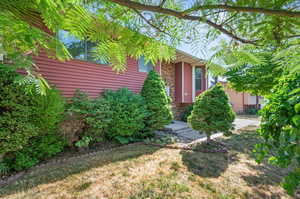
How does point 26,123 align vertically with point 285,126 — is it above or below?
below

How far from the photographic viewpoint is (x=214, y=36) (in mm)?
941

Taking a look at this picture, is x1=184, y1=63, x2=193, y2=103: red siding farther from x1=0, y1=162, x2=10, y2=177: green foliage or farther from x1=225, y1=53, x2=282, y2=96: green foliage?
x1=0, y1=162, x2=10, y2=177: green foliage

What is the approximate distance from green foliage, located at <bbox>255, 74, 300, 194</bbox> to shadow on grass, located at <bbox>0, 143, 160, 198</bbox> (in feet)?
10.4

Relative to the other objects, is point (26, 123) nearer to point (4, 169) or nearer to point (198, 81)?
point (4, 169)

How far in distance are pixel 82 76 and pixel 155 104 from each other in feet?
9.56

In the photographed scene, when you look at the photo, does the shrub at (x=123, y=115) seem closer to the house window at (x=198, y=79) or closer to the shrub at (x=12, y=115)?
the shrub at (x=12, y=115)

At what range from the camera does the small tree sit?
4375 millimetres

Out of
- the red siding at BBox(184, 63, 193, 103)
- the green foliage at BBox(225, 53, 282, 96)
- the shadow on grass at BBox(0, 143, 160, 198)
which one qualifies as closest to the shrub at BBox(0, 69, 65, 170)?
the shadow on grass at BBox(0, 143, 160, 198)

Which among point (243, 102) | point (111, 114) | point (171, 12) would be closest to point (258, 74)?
point (171, 12)

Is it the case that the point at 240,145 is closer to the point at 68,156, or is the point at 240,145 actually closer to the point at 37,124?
the point at 68,156

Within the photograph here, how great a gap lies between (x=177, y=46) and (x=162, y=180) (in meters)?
2.55

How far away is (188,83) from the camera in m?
9.14

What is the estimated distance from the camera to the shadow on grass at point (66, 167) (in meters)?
2.47

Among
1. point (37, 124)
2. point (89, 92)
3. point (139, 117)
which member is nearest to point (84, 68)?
point (89, 92)
